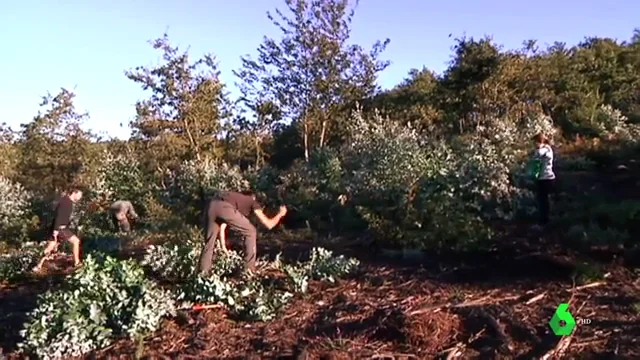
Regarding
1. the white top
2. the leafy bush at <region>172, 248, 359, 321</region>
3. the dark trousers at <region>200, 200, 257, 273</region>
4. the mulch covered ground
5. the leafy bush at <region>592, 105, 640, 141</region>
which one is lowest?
the mulch covered ground

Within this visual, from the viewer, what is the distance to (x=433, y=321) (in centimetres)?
699

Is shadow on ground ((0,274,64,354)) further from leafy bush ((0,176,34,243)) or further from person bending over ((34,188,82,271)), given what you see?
leafy bush ((0,176,34,243))

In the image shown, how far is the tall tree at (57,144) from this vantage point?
23078mm

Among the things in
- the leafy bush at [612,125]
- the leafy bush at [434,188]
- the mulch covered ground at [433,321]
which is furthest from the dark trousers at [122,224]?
the leafy bush at [612,125]

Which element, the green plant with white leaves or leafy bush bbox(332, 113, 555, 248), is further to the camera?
leafy bush bbox(332, 113, 555, 248)

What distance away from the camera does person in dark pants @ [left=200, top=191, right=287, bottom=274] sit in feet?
29.6

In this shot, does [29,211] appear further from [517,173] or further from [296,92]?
[517,173]

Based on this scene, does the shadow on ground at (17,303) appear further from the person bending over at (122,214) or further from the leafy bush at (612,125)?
the leafy bush at (612,125)

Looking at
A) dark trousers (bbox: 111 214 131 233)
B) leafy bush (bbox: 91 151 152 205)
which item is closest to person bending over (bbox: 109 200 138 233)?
dark trousers (bbox: 111 214 131 233)

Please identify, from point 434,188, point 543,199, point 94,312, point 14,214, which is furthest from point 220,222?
point 14,214

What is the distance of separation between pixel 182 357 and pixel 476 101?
15.0 metres

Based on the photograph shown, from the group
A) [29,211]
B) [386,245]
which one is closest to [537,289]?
[386,245]

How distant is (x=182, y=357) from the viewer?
7324mm

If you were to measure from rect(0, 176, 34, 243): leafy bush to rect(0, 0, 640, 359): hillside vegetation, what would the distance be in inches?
2.2
